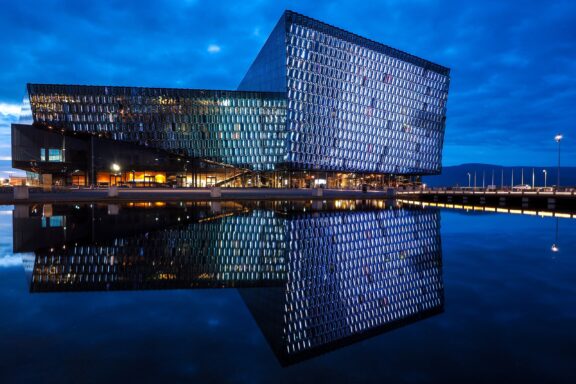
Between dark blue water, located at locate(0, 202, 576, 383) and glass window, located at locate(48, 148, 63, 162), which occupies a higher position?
glass window, located at locate(48, 148, 63, 162)

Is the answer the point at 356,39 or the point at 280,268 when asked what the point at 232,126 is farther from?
the point at 280,268

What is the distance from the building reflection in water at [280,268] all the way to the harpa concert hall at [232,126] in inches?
2356

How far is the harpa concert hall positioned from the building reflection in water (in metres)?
59.9

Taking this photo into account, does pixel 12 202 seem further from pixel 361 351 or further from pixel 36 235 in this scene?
pixel 361 351

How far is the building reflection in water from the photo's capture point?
7.75 meters

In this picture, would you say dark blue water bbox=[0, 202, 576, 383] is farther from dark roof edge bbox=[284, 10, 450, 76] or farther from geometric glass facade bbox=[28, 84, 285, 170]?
dark roof edge bbox=[284, 10, 450, 76]

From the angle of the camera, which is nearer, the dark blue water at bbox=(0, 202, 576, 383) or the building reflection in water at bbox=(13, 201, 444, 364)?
the dark blue water at bbox=(0, 202, 576, 383)

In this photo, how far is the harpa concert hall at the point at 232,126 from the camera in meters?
77.8

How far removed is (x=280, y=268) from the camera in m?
12.1

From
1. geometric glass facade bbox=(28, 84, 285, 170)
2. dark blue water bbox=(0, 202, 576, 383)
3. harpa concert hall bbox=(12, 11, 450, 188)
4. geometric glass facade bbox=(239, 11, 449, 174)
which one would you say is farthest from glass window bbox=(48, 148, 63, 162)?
dark blue water bbox=(0, 202, 576, 383)

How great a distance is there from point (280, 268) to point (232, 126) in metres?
73.5

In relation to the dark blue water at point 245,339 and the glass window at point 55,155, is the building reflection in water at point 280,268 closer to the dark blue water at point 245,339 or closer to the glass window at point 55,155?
the dark blue water at point 245,339

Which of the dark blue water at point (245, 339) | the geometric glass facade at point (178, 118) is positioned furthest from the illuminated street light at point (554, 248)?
the geometric glass facade at point (178, 118)

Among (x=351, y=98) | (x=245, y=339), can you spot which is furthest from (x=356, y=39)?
(x=245, y=339)
